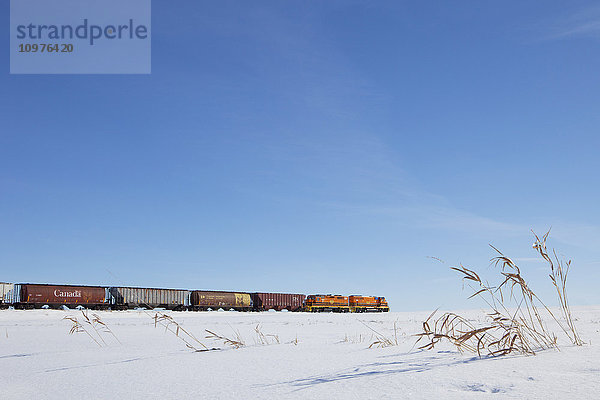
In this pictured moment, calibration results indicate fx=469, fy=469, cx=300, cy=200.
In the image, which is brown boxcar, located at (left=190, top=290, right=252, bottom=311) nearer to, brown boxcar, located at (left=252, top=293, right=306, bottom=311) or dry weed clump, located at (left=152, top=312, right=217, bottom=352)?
brown boxcar, located at (left=252, top=293, right=306, bottom=311)

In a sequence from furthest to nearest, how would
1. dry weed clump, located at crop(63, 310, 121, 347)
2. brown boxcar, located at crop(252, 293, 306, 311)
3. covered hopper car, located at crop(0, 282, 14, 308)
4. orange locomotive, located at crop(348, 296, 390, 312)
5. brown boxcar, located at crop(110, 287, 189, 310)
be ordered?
orange locomotive, located at crop(348, 296, 390, 312), brown boxcar, located at crop(252, 293, 306, 311), brown boxcar, located at crop(110, 287, 189, 310), covered hopper car, located at crop(0, 282, 14, 308), dry weed clump, located at crop(63, 310, 121, 347)

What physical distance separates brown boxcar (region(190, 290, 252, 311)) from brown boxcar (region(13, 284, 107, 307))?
750 centimetres

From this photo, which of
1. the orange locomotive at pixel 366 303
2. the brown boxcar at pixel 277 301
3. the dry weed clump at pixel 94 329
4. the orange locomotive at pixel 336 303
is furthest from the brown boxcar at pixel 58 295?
the dry weed clump at pixel 94 329

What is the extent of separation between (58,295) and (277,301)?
63.8 feet

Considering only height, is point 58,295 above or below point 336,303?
above

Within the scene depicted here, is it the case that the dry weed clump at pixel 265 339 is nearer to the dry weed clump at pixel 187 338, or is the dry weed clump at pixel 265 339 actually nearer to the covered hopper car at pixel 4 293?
the dry weed clump at pixel 187 338

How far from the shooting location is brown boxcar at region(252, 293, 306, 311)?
145 ft

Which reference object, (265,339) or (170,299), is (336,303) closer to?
(170,299)

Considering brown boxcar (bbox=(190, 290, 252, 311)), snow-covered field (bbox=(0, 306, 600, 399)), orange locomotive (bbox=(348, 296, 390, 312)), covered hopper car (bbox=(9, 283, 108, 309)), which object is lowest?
orange locomotive (bbox=(348, 296, 390, 312))

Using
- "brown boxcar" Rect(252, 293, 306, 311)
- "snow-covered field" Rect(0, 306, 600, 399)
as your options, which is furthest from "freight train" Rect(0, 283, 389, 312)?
"snow-covered field" Rect(0, 306, 600, 399)

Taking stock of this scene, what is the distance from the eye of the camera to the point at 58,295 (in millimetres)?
34031

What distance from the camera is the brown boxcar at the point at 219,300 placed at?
40406 millimetres

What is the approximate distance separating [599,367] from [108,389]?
8.49ft

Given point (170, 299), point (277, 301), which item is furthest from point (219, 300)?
point (277, 301)
